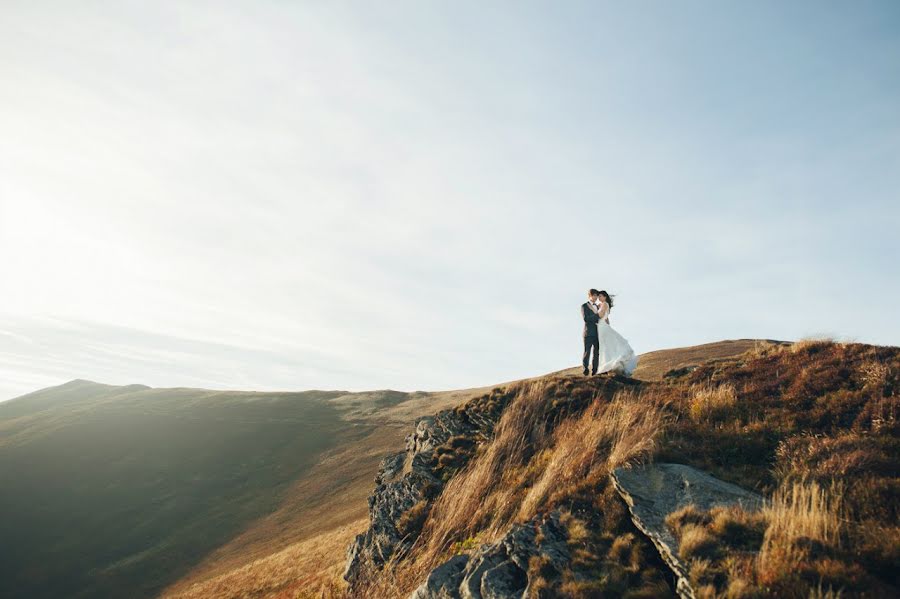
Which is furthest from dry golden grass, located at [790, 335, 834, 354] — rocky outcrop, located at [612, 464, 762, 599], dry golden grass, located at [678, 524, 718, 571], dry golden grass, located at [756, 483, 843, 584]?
dry golden grass, located at [678, 524, 718, 571]

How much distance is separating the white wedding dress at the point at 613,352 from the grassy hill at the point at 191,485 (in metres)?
15.4

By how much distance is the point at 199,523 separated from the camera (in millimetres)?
50750

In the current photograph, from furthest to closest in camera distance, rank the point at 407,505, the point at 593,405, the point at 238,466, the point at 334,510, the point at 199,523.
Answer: the point at 238,466, the point at 199,523, the point at 334,510, the point at 407,505, the point at 593,405

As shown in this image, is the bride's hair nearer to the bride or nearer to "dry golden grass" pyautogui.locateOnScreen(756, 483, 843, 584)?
the bride

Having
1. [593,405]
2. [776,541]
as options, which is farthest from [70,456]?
[776,541]

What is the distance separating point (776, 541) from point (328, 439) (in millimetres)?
71807

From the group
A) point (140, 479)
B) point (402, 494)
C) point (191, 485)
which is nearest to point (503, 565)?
point (402, 494)

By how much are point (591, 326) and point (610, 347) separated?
1.14m

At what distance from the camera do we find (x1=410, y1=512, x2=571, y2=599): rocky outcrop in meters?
7.12

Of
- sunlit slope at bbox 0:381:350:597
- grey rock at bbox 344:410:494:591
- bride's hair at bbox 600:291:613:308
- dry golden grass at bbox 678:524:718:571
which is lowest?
sunlit slope at bbox 0:381:350:597

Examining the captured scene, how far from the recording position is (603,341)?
17781 millimetres

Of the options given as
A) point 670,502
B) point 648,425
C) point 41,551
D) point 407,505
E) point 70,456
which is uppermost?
point 648,425

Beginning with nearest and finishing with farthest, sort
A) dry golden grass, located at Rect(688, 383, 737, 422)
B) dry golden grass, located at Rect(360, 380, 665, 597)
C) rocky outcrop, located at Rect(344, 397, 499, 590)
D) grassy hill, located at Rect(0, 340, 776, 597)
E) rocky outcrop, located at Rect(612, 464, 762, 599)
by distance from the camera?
rocky outcrop, located at Rect(612, 464, 762, 599), dry golden grass, located at Rect(360, 380, 665, 597), dry golden grass, located at Rect(688, 383, 737, 422), rocky outcrop, located at Rect(344, 397, 499, 590), grassy hill, located at Rect(0, 340, 776, 597)

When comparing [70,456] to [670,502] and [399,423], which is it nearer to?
[399,423]
